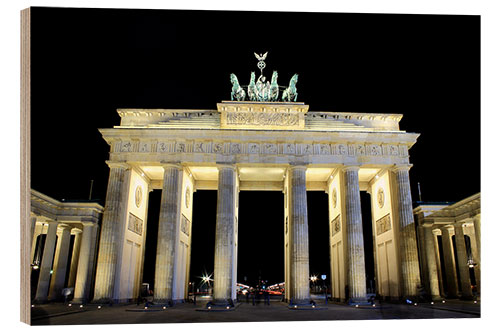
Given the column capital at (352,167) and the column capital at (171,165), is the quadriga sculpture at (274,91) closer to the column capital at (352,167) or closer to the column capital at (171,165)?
the column capital at (352,167)

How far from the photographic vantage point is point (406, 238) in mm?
28109

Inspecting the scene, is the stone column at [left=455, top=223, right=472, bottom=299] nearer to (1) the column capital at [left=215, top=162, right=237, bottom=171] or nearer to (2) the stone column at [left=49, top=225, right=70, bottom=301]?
(1) the column capital at [left=215, top=162, right=237, bottom=171]

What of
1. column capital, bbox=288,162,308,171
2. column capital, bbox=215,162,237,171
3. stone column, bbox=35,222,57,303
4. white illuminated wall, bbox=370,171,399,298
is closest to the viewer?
column capital, bbox=215,162,237,171

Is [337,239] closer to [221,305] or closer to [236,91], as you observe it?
[221,305]

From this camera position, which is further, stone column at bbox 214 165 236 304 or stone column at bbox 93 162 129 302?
stone column at bbox 93 162 129 302

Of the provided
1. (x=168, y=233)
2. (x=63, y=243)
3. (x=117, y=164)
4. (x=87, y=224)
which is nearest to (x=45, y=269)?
(x=63, y=243)

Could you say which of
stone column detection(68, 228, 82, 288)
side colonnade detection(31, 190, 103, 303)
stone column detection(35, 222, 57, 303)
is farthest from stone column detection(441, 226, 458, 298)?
stone column detection(35, 222, 57, 303)

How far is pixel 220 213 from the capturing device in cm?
2827

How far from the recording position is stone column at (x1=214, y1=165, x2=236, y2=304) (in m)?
26.3

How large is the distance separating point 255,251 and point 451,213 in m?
33.1

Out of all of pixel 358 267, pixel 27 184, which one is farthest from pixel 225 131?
pixel 27 184

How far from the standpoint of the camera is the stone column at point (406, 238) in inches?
1072

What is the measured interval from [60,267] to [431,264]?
3141cm

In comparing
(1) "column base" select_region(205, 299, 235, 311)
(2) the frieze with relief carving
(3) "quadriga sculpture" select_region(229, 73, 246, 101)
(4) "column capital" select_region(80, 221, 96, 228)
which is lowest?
(1) "column base" select_region(205, 299, 235, 311)
